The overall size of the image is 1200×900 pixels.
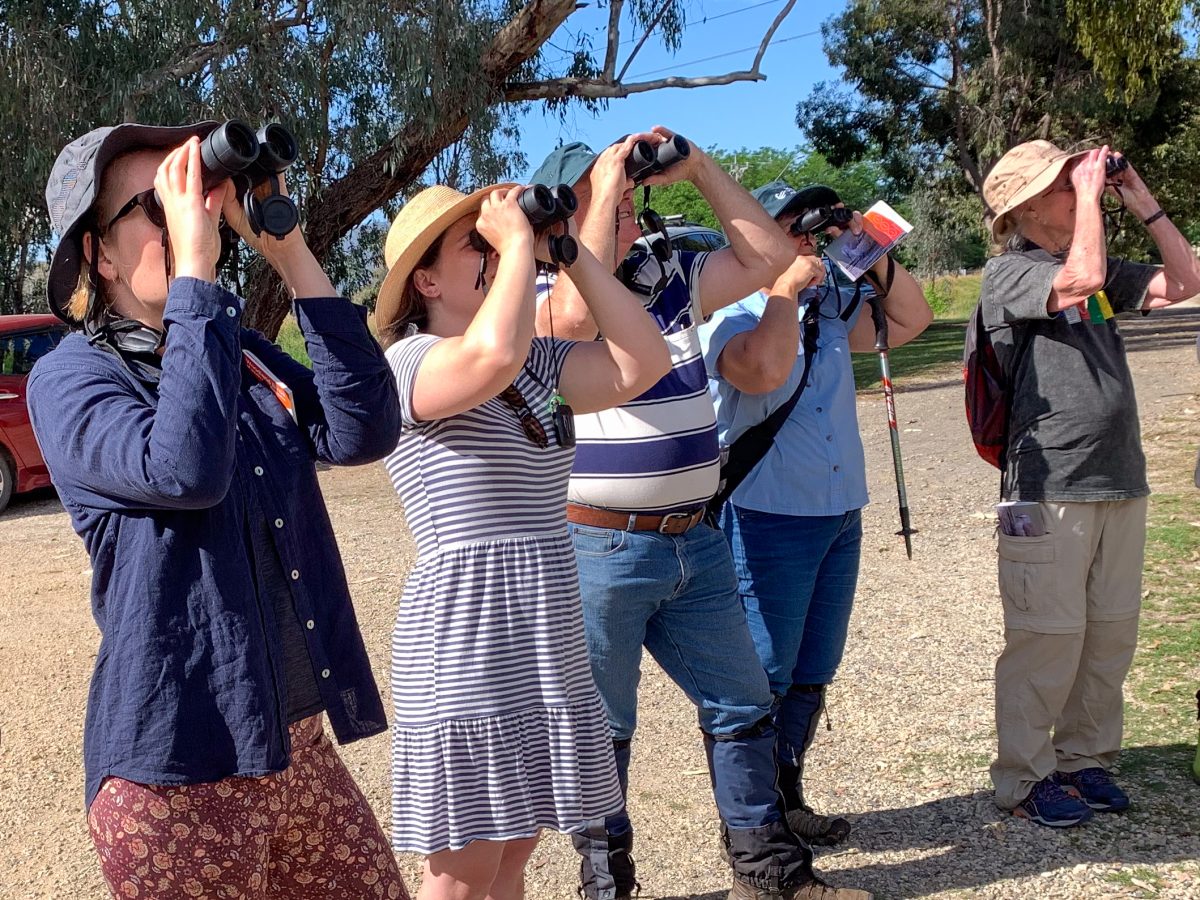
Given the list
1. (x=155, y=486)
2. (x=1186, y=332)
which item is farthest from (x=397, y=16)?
(x=1186, y=332)

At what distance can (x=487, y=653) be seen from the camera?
2.39 m

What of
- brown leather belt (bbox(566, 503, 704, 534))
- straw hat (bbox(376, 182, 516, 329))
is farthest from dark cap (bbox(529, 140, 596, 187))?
brown leather belt (bbox(566, 503, 704, 534))

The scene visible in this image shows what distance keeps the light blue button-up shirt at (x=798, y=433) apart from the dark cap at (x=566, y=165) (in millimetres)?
705

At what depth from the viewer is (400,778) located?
2422mm

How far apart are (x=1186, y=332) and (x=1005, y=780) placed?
20896 millimetres

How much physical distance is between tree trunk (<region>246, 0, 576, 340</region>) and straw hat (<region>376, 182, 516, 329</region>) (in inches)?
427

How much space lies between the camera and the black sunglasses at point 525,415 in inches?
98.5

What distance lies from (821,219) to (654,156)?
781 millimetres

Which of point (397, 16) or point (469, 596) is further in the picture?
point (397, 16)

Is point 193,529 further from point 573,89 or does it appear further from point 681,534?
point 573,89

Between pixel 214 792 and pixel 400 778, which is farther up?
pixel 214 792

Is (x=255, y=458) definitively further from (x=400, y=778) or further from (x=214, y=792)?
(x=400, y=778)

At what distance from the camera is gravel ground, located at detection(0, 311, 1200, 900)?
141 inches

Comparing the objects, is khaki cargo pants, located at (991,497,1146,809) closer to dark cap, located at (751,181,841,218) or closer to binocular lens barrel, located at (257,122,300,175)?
dark cap, located at (751,181,841,218)
